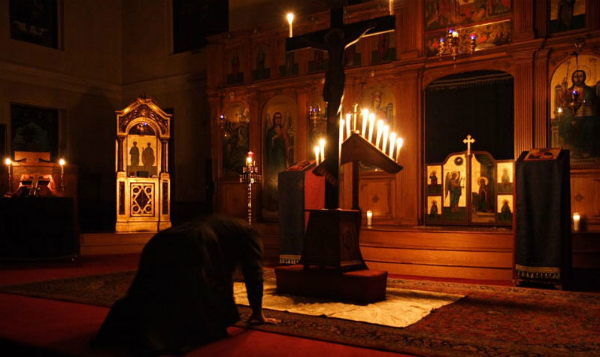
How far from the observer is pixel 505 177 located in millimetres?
8734

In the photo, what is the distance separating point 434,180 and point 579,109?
251 cm

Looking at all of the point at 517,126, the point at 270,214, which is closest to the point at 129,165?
the point at 270,214

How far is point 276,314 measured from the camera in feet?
15.5

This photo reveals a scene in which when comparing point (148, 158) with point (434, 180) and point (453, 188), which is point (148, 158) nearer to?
point (434, 180)

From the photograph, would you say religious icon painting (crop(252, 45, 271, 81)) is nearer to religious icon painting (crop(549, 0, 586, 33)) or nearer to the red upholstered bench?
religious icon painting (crop(549, 0, 586, 33))

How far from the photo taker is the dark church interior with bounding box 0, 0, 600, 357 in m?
4.11

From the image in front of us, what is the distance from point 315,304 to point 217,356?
1.76 meters

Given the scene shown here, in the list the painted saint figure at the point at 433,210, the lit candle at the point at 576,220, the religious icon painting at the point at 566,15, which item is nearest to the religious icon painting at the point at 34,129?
the painted saint figure at the point at 433,210

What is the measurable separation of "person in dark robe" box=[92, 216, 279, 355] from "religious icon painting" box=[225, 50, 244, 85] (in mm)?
8237

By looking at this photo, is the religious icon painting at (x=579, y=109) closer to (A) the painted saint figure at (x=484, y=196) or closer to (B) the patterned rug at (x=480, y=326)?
(A) the painted saint figure at (x=484, y=196)

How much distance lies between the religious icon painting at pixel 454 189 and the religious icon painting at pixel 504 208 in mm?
549

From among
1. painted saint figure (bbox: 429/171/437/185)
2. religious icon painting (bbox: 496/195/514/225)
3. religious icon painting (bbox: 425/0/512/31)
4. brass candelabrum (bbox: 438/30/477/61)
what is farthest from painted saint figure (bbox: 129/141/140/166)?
religious icon painting (bbox: 496/195/514/225)

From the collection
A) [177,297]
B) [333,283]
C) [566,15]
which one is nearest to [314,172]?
[333,283]

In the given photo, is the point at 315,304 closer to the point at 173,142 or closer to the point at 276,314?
the point at 276,314
